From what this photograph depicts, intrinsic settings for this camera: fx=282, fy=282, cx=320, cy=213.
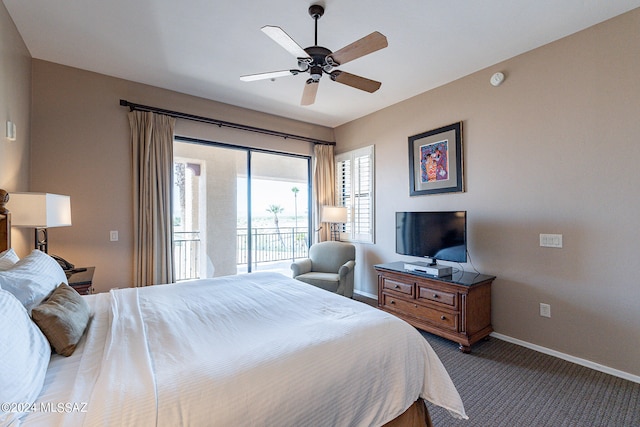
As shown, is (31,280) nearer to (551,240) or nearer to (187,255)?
(187,255)

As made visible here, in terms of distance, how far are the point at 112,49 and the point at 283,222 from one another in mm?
3407

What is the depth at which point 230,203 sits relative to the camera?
4.91 meters

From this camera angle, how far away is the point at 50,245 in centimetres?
309

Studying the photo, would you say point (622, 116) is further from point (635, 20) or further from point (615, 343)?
point (615, 343)

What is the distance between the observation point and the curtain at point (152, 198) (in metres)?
3.45

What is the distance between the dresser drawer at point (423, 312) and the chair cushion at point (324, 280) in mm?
639

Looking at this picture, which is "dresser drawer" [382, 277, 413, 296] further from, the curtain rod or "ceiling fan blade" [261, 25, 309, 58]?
the curtain rod

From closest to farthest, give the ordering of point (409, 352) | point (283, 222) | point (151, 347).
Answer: point (151, 347) → point (409, 352) → point (283, 222)

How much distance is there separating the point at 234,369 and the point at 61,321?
875 millimetres

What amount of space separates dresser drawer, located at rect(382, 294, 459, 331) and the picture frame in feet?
4.75

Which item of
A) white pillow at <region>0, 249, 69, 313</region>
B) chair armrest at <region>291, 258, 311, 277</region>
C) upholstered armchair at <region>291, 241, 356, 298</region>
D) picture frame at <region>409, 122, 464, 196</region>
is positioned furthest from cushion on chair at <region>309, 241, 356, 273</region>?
white pillow at <region>0, 249, 69, 313</region>

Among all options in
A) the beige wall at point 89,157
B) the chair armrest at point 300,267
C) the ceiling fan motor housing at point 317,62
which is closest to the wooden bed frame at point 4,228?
the beige wall at point 89,157

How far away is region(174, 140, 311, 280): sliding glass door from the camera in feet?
14.9

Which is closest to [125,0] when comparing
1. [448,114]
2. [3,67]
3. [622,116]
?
[3,67]
